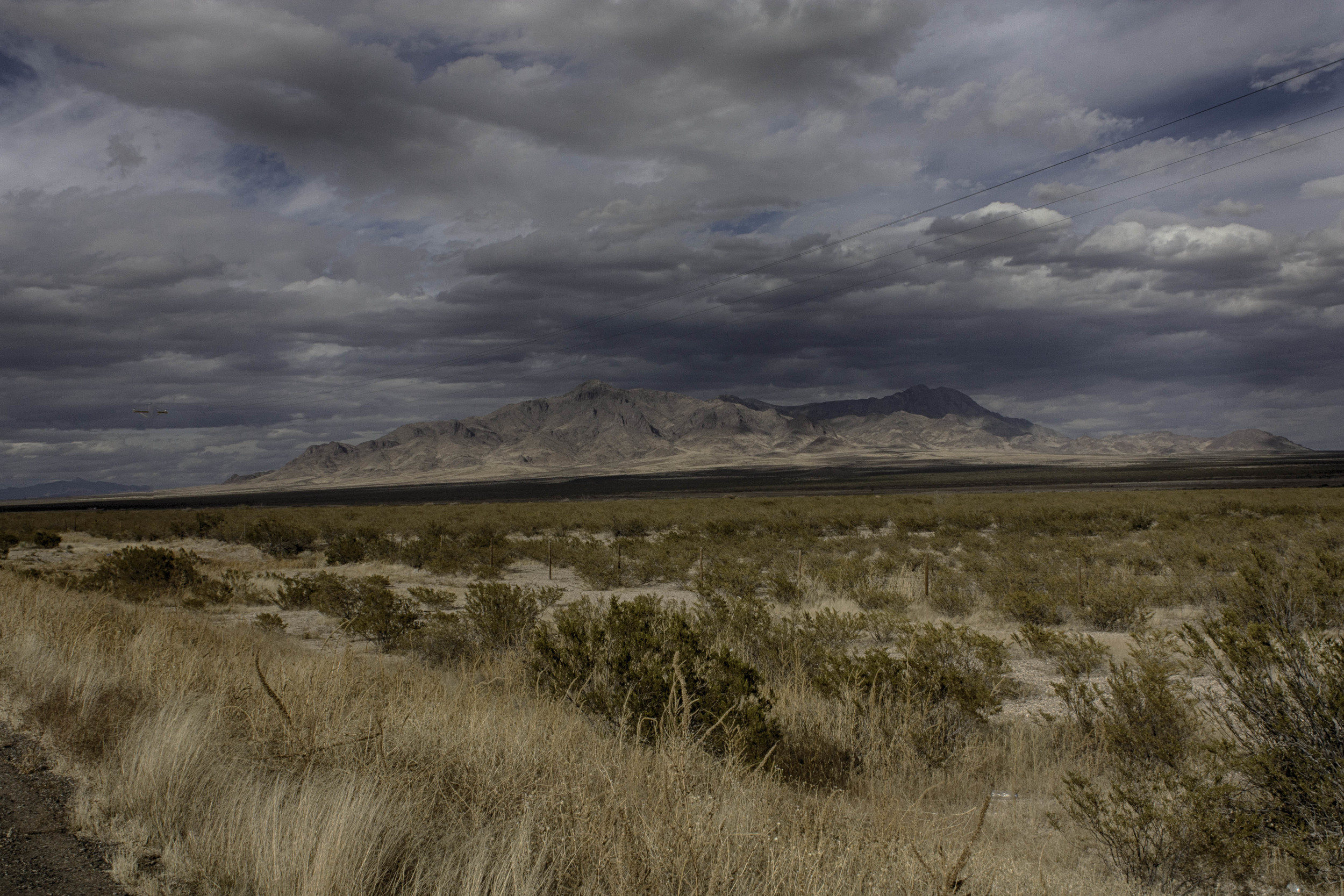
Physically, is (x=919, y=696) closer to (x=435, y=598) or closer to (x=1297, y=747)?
(x=1297, y=747)

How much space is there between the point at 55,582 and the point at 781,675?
61.8ft

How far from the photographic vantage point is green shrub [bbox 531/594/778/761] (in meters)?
6.62

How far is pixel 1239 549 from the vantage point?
→ 21188 millimetres

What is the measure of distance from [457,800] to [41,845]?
7.82ft

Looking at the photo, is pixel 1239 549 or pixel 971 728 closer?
pixel 971 728

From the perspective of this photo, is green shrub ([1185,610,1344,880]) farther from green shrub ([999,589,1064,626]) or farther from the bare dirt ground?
green shrub ([999,589,1064,626])

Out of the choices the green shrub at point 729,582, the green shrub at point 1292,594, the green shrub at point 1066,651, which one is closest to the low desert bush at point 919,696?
the green shrub at point 1066,651

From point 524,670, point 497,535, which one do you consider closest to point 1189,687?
point 524,670

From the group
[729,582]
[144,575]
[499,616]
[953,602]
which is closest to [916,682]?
[499,616]

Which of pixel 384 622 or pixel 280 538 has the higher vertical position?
pixel 384 622

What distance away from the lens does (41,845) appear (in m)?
4.25

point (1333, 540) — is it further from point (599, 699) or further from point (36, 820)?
Result: point (36, 820)

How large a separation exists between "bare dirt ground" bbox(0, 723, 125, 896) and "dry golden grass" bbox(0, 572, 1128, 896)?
136mm

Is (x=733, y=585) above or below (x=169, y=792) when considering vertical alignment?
below
